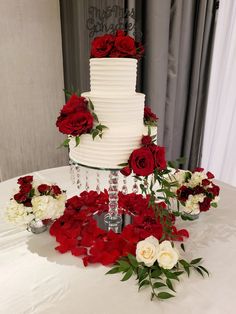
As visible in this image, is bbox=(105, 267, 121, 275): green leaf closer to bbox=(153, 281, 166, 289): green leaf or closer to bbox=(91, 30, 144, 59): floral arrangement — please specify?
bbox=(153, 281, 166, 289): green leaf

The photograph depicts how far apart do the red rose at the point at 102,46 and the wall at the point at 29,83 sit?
1.10m

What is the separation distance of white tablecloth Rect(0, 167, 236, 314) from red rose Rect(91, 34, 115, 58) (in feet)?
2.12

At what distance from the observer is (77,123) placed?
0.82 m

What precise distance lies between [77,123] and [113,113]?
122mm

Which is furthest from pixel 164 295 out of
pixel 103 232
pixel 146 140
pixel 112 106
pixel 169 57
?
pixel 169 57

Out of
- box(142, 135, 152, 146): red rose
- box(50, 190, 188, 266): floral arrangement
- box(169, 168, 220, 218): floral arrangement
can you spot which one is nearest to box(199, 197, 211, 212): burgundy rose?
box(169, 168, 220, 218): floral arrangement

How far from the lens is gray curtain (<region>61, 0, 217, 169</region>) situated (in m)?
1.70

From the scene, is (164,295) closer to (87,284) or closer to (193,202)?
(87,284)

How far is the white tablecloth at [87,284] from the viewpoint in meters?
0.68

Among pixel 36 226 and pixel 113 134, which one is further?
pixel 36 226

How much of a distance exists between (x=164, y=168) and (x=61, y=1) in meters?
1.59

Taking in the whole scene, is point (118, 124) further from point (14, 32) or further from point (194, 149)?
point (194, 149)

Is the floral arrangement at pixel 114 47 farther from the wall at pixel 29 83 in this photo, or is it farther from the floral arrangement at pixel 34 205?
the wall at pixel 29 83

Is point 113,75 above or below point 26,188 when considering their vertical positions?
above
